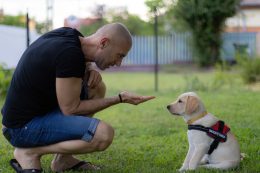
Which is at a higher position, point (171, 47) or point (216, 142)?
point (216, 142)

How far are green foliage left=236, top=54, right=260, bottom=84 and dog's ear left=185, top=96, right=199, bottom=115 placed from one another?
26.6 ft

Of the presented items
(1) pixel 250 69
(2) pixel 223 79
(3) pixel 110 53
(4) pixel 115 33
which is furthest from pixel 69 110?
(1) pixel 250 69

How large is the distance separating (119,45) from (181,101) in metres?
1.02

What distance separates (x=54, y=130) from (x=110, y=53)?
75 centimetres

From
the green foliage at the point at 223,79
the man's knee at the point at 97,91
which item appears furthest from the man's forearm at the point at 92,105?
the green foliage at the point at 223,79

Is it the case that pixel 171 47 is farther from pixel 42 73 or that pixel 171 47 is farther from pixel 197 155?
pixel 42 73

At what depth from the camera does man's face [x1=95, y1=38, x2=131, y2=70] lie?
12.4ft

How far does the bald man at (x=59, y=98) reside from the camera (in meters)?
3.68

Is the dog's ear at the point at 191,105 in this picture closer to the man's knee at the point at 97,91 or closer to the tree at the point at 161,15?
the man's knee at the point at 97,91

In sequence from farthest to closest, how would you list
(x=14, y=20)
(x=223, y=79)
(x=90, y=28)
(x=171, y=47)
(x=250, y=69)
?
(x=14, y=20) → (x=171, y=47) → (x=90, y=28) → (x=250, y=69) → (x=223, y=79)

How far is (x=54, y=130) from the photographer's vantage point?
12.5 feet

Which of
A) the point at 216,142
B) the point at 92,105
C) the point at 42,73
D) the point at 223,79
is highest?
the point at 42,73

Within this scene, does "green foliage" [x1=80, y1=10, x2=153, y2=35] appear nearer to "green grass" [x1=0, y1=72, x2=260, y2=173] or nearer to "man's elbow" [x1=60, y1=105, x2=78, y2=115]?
"green grass" [x1=0, y1=72, x2=260, y2=173]

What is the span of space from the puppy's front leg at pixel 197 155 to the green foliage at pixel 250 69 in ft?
27.4
